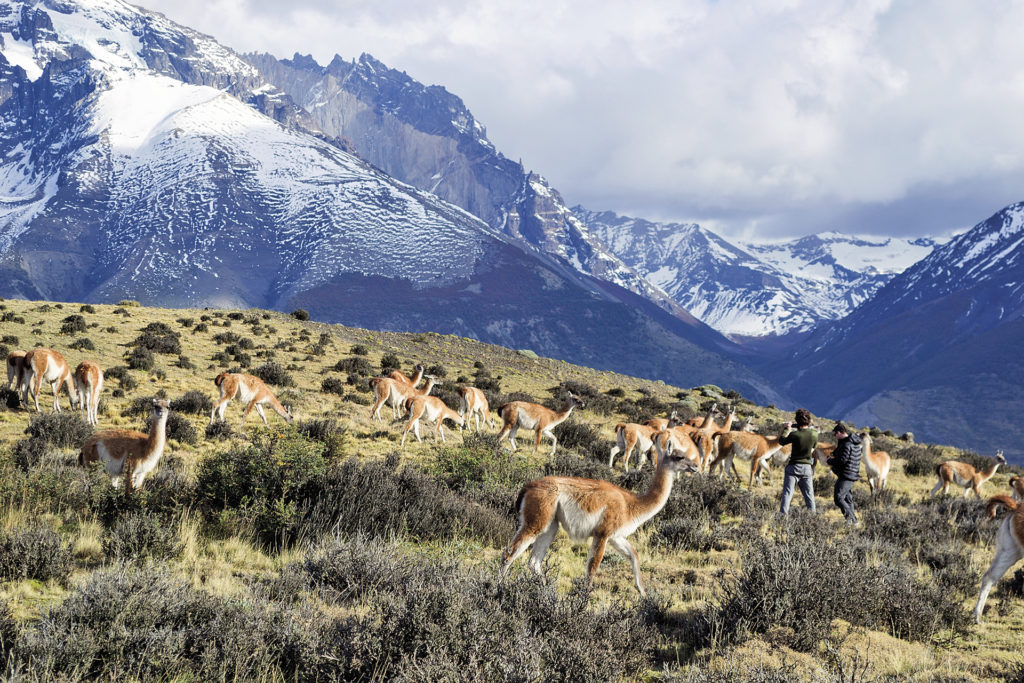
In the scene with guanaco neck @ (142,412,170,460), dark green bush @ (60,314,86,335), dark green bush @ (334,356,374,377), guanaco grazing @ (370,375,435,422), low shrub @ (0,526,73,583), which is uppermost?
dark green bush @ (60,314,86,335)

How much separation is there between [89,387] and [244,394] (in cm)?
322

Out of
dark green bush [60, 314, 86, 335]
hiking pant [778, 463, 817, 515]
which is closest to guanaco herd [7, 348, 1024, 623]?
hiking pant [778, 463, 817, 515]

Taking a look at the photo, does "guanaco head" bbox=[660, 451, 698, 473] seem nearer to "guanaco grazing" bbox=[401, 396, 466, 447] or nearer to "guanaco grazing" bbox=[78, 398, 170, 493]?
"guanaco grazing" bbox=[78, 398, 170, 493]

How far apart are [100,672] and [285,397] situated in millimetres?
15552

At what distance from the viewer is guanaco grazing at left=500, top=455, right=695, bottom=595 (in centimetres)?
631

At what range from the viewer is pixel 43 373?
14.4 metres

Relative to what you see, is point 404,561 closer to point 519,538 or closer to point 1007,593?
point 519,538

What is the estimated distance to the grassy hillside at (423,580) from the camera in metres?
4.20

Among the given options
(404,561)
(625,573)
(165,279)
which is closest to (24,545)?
(404,561)

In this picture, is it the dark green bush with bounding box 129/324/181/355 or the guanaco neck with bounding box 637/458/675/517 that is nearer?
the guanaco neck with bounding box 637/458/675/517

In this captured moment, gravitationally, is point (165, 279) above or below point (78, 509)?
above

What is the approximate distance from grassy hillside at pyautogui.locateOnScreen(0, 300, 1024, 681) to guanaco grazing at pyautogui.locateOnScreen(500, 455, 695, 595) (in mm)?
351

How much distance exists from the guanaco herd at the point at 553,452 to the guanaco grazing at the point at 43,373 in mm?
24

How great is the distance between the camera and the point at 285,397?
19.0 meters
